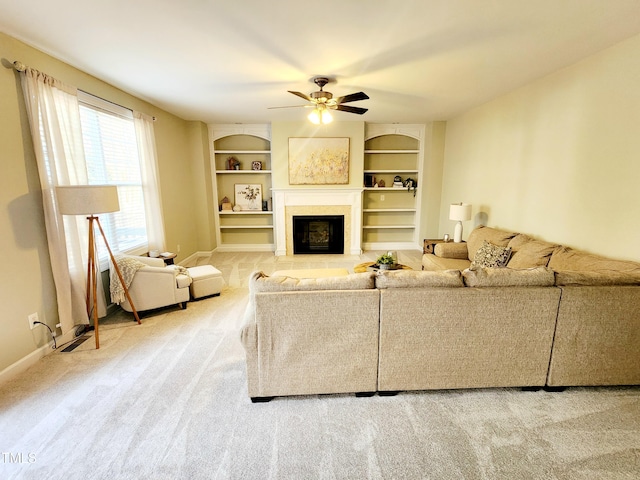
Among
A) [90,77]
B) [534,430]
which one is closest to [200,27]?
[90,77]

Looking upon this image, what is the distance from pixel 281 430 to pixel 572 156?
Answer: 3609 mm

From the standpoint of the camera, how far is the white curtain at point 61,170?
2518 mm

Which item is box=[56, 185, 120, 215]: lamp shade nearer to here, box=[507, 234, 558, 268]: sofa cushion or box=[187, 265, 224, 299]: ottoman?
box=[187, 265, 224, 299]: ottoman

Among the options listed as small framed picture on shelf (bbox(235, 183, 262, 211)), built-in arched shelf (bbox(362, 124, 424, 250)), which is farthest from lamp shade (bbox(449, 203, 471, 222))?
small framed picture on shelf (bbox(235, 183, 262, 211))

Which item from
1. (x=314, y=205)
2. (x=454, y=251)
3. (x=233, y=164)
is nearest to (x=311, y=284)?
(x=454, y=251)

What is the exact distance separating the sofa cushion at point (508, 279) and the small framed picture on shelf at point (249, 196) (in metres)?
5.04

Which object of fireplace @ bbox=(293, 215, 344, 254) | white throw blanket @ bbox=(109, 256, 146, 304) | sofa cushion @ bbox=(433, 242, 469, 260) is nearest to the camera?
white throw blanket @ bbox=(109, 256, 146, 304)

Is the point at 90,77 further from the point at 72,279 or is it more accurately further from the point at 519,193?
the point at 519,193

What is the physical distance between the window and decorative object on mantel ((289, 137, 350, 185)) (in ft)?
8.92

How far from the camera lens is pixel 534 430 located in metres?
1.83

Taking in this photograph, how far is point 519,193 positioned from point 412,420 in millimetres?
3188

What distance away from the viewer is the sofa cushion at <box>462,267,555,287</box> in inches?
78.5

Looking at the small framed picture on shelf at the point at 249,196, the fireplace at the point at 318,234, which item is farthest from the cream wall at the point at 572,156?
the small framed picture on shelf at the point at 249,196

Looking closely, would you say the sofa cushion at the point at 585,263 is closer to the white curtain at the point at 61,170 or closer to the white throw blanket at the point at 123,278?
the white throw blanket at the point at 123,278
